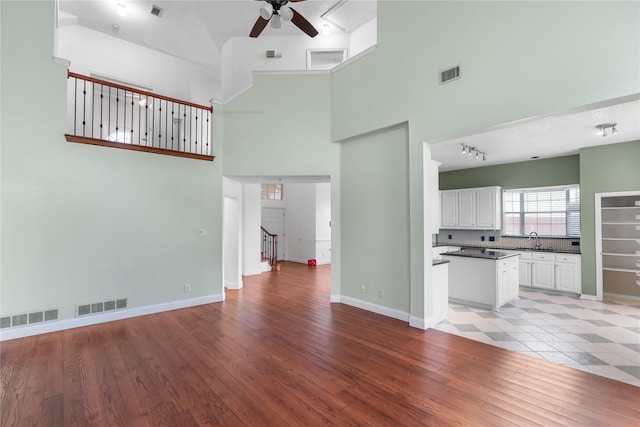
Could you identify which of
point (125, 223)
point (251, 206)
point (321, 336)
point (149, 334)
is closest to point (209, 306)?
point (149, 334)

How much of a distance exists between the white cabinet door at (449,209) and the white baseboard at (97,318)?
6.21 metres

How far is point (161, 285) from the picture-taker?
491cm

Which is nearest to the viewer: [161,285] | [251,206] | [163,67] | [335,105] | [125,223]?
[125,223]

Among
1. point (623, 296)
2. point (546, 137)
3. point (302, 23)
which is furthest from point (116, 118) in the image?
point (623, 296)

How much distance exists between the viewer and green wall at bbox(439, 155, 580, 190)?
21.2 feet

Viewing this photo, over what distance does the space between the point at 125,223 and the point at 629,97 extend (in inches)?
247

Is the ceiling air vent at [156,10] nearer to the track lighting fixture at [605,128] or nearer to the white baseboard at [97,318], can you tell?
the white baseboard at [97,318]

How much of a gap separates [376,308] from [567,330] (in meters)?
2.61

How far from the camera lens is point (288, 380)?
8.92ft

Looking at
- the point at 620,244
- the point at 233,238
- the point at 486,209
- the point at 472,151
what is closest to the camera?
the point at 620,244

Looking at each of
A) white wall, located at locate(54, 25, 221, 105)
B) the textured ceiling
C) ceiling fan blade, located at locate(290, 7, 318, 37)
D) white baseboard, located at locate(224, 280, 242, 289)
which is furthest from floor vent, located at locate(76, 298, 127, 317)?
the textured ceiling

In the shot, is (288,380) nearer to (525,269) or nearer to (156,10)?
(525,269)

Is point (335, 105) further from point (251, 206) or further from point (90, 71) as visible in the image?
point (90, 71)

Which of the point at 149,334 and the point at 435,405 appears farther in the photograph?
the point at 149,334
